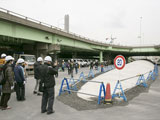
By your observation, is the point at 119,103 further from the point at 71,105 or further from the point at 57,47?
the point at 57,47

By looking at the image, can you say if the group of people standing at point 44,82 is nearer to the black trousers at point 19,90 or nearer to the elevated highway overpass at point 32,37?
the black trousers at point 19,90

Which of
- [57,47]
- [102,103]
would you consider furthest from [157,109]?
[57,47]

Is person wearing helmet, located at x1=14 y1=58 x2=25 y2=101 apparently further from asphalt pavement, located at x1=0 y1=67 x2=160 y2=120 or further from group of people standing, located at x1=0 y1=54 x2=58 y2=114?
group of people standing, located at x1=0 y1=54 x2=58 y2=114

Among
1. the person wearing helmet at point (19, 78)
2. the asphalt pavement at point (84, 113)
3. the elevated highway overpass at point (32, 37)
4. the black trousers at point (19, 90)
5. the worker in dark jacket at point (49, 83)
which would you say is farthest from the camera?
the elevated highway overpass at point (32, 37)

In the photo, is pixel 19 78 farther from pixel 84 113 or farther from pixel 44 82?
pixel 84 113

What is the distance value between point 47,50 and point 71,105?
2142 centimetres

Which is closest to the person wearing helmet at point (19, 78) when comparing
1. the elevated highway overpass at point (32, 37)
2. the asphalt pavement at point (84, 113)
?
the asphalt pavement at point (84, 113)

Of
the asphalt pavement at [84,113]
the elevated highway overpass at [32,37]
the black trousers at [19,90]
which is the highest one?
the elevated highway overpass at [32,37]

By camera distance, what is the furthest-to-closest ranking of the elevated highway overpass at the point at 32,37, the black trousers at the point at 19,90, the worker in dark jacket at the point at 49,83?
the elevated highway overpass at the point at 32,37, the black trousers at the point at 19,90, the worker in dark jacket at the point at 49,83

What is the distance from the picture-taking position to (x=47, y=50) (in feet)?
87.1

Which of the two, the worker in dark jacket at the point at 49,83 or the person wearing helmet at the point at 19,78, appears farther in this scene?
the person wearing helmet at the point at 19,78

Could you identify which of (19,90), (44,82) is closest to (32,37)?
(19,90)

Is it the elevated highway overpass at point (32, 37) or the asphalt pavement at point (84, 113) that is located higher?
the elevated highway overpass at point (32, 37)

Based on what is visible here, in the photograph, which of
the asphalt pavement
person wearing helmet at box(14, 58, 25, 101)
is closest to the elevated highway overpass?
person wearing helmet at box(14, 58, 25, 101)
